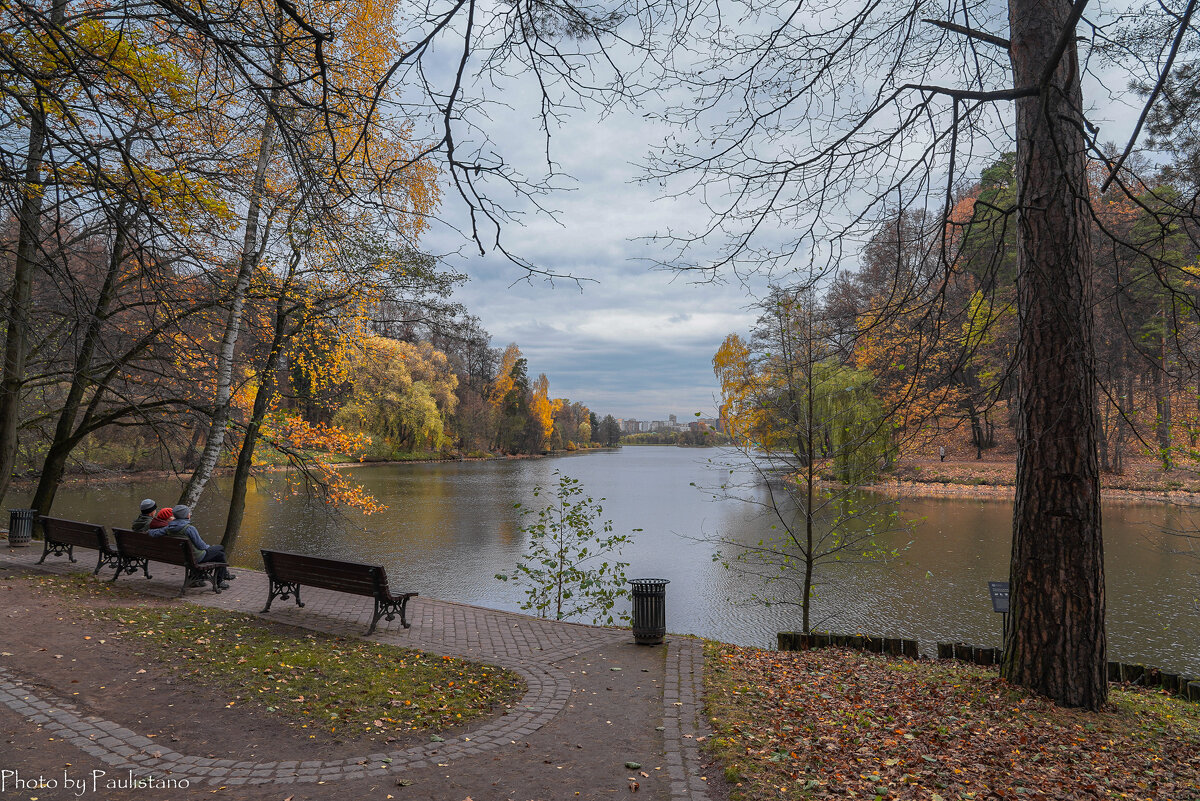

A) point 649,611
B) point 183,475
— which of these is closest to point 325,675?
point 649,611

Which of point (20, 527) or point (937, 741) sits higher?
point (20, 527)

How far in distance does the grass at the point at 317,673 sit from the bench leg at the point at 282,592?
13.4 inches

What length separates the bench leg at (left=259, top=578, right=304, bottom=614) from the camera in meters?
7.47

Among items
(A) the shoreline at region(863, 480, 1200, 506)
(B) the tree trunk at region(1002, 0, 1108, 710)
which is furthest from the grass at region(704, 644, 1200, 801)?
(A) the shoreline at region(863, 480, 1200, 506)

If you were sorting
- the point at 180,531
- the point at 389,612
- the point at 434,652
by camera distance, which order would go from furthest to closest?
the point at 180,531 < the point at 389,612 < the point at 434,652

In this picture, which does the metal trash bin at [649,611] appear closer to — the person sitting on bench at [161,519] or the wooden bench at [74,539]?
the person sitting on bench at [161,519]

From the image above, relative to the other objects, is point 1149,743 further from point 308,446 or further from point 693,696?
point 308,446

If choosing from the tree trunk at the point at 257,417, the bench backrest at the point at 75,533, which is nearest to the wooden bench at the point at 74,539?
the bench backrest at the point at 75,533

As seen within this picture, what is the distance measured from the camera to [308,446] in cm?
1162

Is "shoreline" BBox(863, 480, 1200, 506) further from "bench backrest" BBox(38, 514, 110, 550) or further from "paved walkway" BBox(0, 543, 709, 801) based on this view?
"bench backrest" BBox(38, 514, 110, 550)

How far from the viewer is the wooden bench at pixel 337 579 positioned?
6.89 m

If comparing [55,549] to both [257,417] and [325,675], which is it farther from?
[325,675]

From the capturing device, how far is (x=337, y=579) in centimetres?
713

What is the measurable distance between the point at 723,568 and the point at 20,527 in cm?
1297
